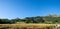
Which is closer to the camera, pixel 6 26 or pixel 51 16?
pixel 6 26

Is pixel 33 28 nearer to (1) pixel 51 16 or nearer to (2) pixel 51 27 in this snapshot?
(2) pixel 51 27

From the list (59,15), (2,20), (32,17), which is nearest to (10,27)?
(2,20)

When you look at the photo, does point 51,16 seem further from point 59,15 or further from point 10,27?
point 10,27

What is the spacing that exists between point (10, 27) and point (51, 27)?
6.41 ft

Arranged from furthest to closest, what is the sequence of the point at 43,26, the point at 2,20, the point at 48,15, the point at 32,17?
1. the point at 48,15
2. the point at 32,17
3. the point at 2,20
4. the point at 43,26

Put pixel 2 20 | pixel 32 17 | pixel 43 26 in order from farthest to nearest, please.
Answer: pixel 32 17 → pixel 2 20 → pixel 43 26

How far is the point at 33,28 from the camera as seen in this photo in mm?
6441

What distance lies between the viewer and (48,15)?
11.7 metres

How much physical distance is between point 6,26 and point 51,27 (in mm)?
2150

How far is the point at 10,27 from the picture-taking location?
6477 millimetres

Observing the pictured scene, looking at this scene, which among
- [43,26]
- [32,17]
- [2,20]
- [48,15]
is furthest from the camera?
[48,15]

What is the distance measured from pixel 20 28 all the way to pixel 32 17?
9.92 ft

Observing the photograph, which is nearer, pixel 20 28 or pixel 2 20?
pixel 20 28

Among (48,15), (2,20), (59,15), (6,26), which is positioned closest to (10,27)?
(6,26)
